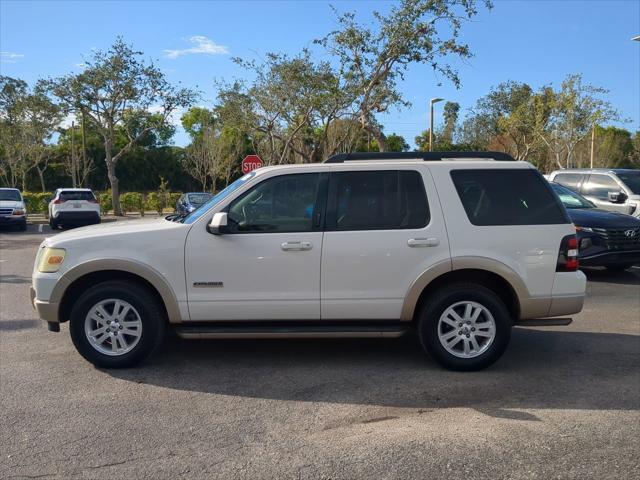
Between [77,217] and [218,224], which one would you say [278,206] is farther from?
[77,217]

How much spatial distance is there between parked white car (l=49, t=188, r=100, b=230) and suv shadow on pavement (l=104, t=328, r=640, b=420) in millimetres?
17630

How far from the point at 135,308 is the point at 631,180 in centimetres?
1188

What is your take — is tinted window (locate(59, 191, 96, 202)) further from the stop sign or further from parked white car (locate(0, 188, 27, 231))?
the stop sign

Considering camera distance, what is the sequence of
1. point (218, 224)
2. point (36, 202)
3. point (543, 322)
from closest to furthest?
point (218, 224)
point (543, 322)
point (36, 202)

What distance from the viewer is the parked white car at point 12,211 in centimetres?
2150

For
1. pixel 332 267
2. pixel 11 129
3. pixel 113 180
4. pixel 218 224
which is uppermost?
pixel 11 129

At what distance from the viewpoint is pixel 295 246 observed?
5.36 metres

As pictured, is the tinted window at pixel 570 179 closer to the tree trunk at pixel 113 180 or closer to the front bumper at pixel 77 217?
the front bumper at pixel 77 217

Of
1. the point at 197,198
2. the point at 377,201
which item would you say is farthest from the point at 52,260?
the point at 197,198

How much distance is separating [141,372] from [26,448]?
159cm

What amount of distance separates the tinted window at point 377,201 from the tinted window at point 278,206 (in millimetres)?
202

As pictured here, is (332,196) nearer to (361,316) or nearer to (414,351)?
(361,316)

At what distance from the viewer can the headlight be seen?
5.43 metres

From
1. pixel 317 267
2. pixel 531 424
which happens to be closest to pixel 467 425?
pixel 531 424
